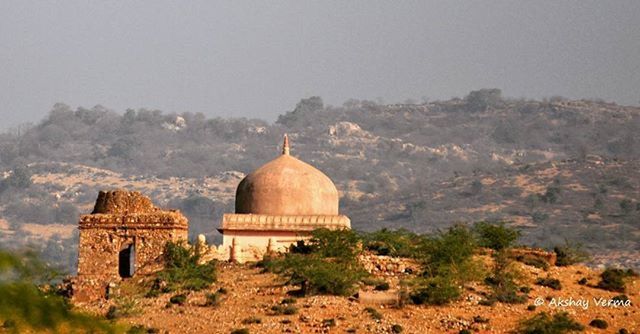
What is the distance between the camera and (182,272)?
3456 centimetres

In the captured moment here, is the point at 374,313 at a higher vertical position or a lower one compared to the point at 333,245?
lower

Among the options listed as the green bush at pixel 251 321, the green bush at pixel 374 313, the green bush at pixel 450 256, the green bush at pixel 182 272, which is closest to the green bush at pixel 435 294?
the green bush at pixel 450 256

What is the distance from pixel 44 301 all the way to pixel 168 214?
20695mm

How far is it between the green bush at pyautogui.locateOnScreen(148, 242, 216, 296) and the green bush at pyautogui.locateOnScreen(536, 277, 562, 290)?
6.98m

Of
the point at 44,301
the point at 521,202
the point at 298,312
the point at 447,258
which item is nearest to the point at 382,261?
the point at 447,258

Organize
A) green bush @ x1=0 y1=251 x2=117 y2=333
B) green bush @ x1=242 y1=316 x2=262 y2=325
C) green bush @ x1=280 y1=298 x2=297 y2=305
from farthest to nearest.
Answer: green bush @ x1=280 y1=298 x2=297 y2=305, green bush @ x1=242 y1=316 x2=262 y2=325, green bush @ x1=0 y1=251 x2=117 y2=333

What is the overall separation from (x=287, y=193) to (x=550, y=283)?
6.77 m

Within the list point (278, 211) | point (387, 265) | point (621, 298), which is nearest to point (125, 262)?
point (278, 211)

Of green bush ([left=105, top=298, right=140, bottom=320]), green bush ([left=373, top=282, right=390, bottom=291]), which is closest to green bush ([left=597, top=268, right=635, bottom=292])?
green bush ([left=373, top=282, right=390, bottom=291])

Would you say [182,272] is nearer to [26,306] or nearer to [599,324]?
[599,324]

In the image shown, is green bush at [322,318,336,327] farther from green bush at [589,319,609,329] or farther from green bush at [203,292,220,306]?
green bush at [589,319,609,329]

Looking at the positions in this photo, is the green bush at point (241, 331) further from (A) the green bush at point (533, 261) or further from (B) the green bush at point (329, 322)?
(A) the green bush at point (533, 261)

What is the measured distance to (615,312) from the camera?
33.4 m

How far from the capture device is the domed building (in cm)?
3728
